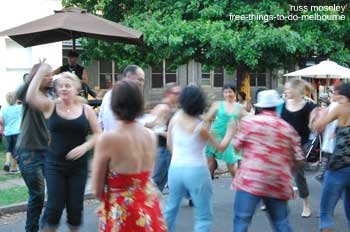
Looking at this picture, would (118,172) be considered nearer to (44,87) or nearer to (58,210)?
(58,210)

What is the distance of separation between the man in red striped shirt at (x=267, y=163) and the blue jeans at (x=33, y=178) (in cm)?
203

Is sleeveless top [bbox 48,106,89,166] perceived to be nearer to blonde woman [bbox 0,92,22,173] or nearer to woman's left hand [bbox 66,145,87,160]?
woman's left hand [bbox 66,145,87,160]

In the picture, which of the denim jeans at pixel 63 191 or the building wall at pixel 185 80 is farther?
the building wall at pixel 185 80

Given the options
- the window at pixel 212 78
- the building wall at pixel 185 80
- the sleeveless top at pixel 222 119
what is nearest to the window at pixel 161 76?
the building wall at pixel 185 80

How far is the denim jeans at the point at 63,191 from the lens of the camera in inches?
188

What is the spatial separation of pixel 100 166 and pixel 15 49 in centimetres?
1460

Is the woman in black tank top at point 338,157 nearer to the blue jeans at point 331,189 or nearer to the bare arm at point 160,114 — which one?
the blue jeans at point 331,189

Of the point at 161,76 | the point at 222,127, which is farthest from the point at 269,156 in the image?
the point at 161,76

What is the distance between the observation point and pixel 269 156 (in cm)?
447

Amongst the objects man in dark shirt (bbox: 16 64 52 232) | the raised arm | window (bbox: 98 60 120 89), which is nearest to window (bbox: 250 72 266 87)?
window (bbox: 98 60 120 89)

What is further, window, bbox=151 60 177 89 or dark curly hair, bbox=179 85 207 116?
window, bbox=151 60 177 89

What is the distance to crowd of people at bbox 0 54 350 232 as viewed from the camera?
3455 millimetres

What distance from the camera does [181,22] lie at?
14266 mm

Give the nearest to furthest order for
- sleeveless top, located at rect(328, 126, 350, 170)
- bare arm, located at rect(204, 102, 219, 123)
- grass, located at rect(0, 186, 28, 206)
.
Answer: bare arm, located at rect(204, 102, 219, 123)
sleeveless top, located at rect(328, 126, 350, 170)
grass, located at rect(0, 186, 28, 206)
